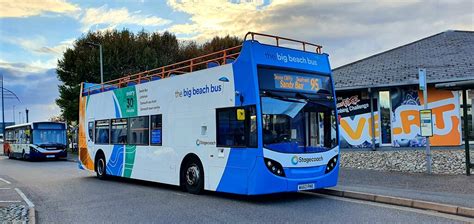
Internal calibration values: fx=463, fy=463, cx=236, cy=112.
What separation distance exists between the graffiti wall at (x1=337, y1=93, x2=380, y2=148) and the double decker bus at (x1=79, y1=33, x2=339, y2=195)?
1073 centimetres

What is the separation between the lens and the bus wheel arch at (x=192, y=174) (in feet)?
38.0

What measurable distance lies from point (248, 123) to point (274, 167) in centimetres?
109

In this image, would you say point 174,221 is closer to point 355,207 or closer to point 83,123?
point 355,207

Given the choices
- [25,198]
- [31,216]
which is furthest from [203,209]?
[25,198]

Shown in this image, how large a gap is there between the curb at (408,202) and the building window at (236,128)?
2840 millimetres

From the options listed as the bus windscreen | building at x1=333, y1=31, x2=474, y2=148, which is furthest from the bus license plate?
building at x1=333, y1=31, x2=474, y2=148

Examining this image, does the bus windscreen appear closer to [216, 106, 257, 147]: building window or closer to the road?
[216, 106, 257, 147]: building window

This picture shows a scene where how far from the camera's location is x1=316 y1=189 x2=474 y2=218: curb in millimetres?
8523

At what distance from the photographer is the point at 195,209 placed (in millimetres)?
9594

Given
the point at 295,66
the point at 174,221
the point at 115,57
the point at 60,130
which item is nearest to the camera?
the point at 174,221

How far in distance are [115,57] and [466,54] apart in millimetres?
24547

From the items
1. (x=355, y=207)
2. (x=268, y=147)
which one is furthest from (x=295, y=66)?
(x=355, y=207)

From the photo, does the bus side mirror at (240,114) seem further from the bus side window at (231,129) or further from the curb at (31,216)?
the curb at (31,216)

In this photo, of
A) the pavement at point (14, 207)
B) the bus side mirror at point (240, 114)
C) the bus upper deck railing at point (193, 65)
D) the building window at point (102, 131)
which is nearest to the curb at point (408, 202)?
the bus side mirror at point (240, 114)
